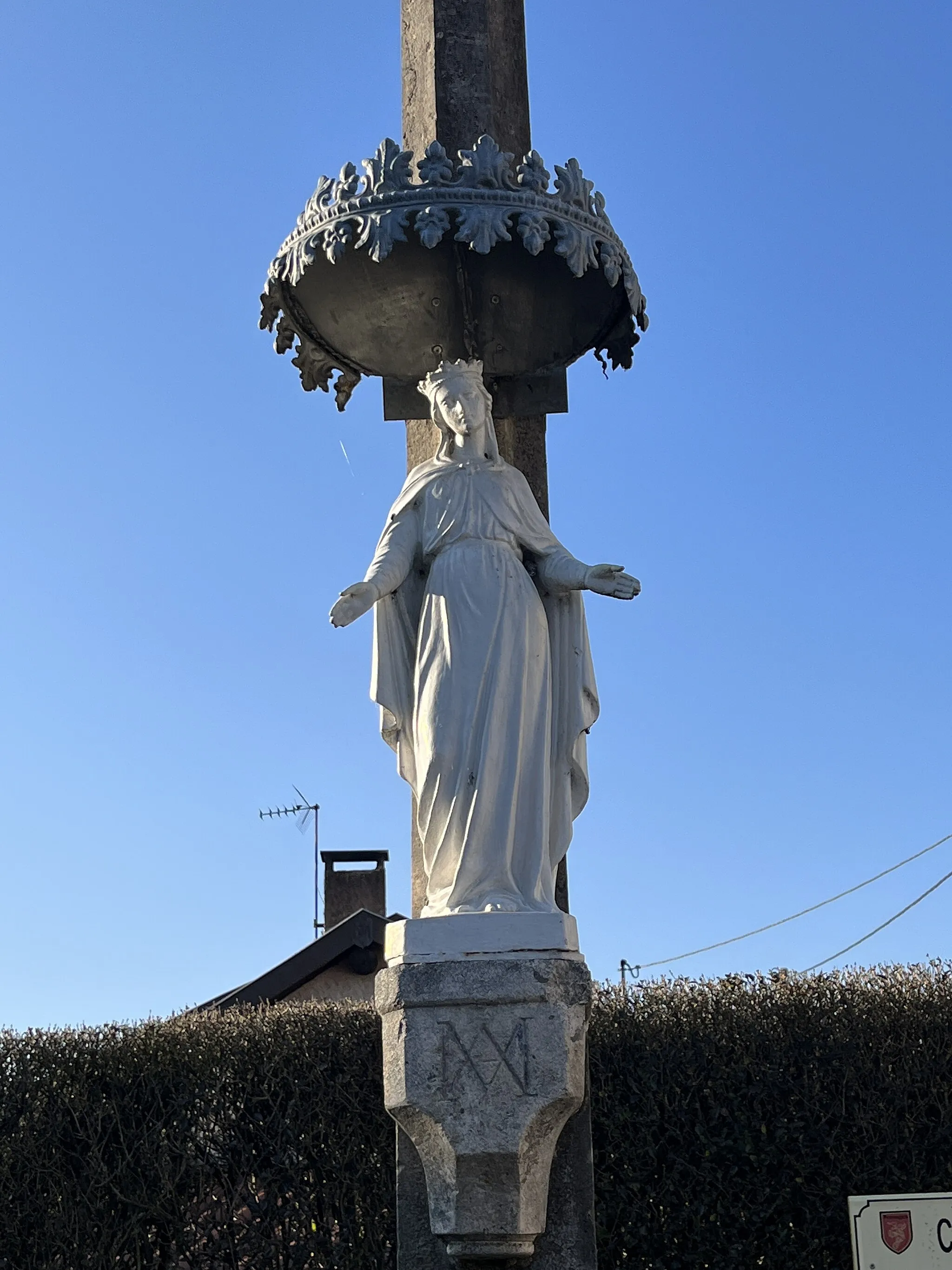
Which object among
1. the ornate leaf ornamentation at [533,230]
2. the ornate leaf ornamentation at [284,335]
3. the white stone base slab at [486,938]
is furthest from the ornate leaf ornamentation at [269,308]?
the white stone base slab at [486,938]

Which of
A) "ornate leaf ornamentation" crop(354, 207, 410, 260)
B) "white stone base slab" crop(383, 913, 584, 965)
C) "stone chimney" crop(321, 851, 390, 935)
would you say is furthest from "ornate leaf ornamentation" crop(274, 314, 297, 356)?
"stone chimney" crop(321, 851, 390, 935)

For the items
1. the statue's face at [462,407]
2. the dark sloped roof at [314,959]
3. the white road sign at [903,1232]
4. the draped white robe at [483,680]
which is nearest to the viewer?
the white road sign at [903,1232]

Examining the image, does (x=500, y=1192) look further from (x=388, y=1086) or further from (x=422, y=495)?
(x=422, y=495)

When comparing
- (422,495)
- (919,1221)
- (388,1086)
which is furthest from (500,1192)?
(422,495)

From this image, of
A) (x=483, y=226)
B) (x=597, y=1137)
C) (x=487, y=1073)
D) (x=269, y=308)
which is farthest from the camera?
(x=597, y=1137)

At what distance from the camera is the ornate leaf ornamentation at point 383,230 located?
6.01m

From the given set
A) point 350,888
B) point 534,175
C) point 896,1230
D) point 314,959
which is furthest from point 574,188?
point 350,888

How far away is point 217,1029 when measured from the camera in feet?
30.3

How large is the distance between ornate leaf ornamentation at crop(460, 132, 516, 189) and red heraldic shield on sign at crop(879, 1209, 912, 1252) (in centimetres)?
376

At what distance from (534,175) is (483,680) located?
6.27 feet

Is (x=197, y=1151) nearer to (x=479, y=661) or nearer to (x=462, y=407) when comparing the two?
(x=479, y=661)

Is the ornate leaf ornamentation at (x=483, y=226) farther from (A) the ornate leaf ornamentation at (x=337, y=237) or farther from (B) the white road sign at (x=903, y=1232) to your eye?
(B) the white road sign at (x=903, y=1232)

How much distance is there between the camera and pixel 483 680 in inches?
223

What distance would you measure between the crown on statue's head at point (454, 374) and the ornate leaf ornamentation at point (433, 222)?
0.48m
